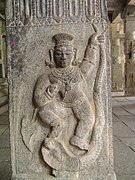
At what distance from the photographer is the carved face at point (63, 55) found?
1.93 meters

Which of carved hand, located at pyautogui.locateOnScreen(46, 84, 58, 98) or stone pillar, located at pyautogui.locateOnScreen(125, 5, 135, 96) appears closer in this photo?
carved hand, located at pyautogui.locateOnScreen(46, 84, 58, 98)

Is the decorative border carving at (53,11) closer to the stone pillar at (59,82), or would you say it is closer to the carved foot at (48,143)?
the stone pillar at (59,82)

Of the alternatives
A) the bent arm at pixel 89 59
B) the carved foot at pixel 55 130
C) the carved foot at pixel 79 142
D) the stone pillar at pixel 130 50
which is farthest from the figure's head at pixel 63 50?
the stone pillar at pixel 130 50

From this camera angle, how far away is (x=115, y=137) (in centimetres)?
382

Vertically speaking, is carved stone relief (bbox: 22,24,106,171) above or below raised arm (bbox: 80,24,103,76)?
below

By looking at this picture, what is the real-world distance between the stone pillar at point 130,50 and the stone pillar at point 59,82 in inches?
318

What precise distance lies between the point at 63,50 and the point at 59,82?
23cm

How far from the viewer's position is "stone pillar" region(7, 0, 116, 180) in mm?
1963

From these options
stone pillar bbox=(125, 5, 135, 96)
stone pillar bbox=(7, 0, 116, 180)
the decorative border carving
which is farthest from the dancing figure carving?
stone pillar bbox=(125, 5, 135, 96)

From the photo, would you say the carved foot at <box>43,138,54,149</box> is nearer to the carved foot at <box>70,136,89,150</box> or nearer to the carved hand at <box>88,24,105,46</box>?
the carved foot at <box>70,136,89,150</box>

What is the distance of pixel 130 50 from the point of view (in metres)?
10.2

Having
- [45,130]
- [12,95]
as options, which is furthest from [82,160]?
[12,95]

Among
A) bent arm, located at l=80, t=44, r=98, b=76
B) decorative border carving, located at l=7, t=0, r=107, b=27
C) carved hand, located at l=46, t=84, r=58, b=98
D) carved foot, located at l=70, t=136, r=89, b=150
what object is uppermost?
decorative border carving, located at l=7, t=0, r=107, b=27

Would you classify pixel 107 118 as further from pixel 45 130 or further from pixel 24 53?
pixel 24 53
